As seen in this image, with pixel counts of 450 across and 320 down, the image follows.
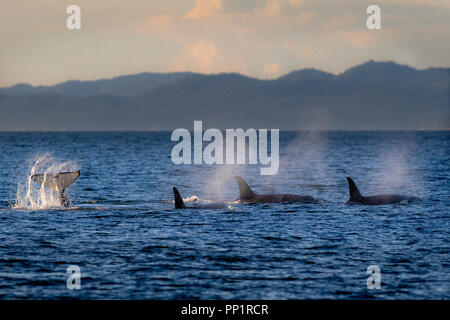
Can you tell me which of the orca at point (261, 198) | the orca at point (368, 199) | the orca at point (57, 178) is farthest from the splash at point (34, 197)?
the orca at point (368, 199)

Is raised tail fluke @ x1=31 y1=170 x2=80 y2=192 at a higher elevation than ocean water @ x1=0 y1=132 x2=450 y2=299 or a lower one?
higher

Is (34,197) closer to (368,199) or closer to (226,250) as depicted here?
(368,199)

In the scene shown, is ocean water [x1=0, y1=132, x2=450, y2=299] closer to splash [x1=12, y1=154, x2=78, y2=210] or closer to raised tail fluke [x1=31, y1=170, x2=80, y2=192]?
splash [x1=12, y1=154, x2=78, y2=210]

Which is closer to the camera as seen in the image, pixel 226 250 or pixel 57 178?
pixel 226 250

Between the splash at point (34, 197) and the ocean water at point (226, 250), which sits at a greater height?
the splash at point (34, 197)

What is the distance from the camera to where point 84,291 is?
18484 millimetres

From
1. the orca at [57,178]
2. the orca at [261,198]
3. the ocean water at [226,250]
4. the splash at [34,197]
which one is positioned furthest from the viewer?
the orca at [261,198]

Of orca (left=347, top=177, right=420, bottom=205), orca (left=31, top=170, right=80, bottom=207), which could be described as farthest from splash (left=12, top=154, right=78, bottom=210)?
orca (left=347, top=177, right=420, bottom=205)

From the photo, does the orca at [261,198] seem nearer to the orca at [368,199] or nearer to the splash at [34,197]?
the orca at [368,199]

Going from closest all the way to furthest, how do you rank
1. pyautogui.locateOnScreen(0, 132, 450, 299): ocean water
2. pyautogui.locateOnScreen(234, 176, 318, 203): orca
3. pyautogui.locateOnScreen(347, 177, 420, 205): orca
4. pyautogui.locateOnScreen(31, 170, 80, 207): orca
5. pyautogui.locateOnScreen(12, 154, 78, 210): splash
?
pyautogui.locateOnScreen(0, 132, 450, 299): ocean water < pyautogui.locateOnScreen(31, 170, 80, 207): orca < pyautogui.locateOnScreen(12, 154, 78, 210): splash < pyautogui.locateOnScreen(347, 177, 420, 205): orca < pyautogui.locateOnScreen(234, 176, 318, 203): orca

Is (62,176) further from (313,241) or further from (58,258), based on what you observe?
(313,241)

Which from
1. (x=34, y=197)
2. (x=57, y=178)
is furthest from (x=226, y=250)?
(x=34, y=197)
